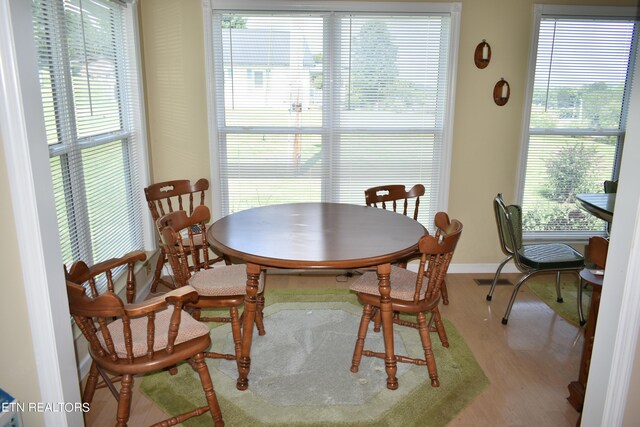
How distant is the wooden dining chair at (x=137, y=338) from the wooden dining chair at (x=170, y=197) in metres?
1.07

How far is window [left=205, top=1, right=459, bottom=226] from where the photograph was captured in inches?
147

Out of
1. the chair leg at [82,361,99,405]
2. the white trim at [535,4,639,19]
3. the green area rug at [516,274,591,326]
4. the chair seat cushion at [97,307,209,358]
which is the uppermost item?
the white trim at [535,4,639,19]

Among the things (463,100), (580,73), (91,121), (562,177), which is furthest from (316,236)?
(580,73)

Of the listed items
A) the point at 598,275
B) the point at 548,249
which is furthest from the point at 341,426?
the point at 548,249

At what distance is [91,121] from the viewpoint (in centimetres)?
286

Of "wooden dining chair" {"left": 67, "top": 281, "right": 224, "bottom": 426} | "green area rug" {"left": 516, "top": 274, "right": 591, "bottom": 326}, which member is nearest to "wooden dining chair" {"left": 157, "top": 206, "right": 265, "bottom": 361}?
"wooden dining chair" {"left": 67, "top": 281, "right": 224, "bottom": 426}

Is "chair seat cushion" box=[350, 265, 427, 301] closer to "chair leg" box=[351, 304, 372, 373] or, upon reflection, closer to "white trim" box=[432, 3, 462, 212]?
"chair leg" box=[351, 304, 372, 373]

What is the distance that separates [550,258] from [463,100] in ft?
4.53

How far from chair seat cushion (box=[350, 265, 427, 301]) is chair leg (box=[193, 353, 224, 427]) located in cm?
86

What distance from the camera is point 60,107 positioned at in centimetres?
249

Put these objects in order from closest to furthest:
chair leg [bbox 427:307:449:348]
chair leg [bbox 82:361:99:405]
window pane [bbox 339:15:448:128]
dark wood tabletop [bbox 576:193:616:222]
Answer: chair leg [bbox 82:361:99:405]
chair leg [bbox 427:307:449:348]
dark wood tabletop [bbox 576:193:616:222]
window pane [bbox 339:15:448:128]

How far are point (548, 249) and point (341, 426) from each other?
2007 millimetres

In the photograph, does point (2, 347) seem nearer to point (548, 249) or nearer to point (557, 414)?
point (557, 414)

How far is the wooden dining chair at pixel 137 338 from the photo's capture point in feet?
5.91
